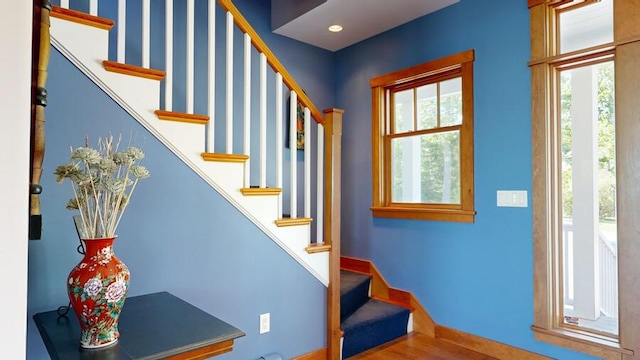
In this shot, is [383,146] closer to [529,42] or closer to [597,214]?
[529,42]

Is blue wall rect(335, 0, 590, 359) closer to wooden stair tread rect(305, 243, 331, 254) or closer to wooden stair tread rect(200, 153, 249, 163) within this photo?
wooden stair tread rect(305, 243, 331, 254)

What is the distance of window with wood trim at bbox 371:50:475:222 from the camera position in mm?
2895

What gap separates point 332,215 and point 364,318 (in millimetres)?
924

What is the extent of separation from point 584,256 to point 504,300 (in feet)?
1.95

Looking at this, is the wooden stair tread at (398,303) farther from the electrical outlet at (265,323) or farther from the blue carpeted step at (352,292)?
the electrical outlet at (265,323)

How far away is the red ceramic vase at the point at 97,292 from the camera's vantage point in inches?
44.6

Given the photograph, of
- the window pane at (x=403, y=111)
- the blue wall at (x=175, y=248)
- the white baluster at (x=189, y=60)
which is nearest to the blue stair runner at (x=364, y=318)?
the blue wall at (x=175, y=248)

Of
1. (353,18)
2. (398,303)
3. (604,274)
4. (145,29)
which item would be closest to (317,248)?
(398,303)

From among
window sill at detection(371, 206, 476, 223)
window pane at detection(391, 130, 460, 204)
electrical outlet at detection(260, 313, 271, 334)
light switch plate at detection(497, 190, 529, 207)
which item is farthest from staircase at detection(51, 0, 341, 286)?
light switch plate at detection(497, 190, 529, 207)

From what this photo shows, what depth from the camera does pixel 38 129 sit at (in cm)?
88

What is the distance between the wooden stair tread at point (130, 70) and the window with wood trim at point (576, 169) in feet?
7.64

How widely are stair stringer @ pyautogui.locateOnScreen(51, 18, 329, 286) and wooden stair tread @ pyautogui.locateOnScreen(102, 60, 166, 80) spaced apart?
2 cm

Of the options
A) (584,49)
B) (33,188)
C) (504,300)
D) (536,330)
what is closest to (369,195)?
(504,300)

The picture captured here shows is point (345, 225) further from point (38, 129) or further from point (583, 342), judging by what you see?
point (38, 129)
